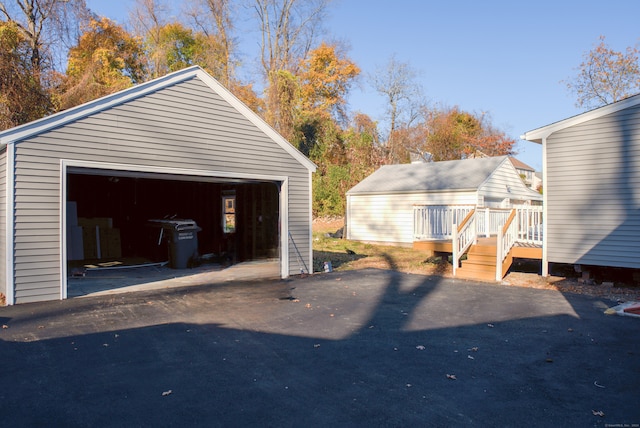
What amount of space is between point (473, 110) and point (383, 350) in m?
36.2

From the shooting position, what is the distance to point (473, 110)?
37.5 m

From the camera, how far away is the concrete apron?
8.74 metres

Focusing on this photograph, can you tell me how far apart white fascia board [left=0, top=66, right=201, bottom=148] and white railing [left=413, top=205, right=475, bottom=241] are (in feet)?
22.5

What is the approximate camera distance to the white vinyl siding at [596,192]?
28.1 feet

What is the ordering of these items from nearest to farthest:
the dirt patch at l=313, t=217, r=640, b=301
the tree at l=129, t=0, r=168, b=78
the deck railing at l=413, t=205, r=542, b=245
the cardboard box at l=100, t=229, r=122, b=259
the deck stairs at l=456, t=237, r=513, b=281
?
1. the dirt patch at l=313, t=217, r=640, b=301
2. the deck stairs at l=456, t=237, r=513, b=281
3. the deck railing at l=413, t=205, r=542, b=245
4. the cardboard box at l=100, t=229, r=122, b=259
5. the tree at l=129, t=0, r=168, b=78

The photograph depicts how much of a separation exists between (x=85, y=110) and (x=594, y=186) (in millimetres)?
9906

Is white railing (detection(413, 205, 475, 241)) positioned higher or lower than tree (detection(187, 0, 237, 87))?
lower

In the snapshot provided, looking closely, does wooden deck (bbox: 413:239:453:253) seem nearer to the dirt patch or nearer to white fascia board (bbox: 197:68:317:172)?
the dirt patch

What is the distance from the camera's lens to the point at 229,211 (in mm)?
15352

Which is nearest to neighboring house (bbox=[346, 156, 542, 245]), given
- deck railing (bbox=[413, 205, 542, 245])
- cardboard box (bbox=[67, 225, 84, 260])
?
deck railing (bbox=[413, 205, 542, 245])

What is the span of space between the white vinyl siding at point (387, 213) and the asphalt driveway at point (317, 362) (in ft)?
32.4

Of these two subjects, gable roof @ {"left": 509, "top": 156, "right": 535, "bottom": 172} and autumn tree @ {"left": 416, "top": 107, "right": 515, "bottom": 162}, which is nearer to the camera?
autumn tree @ {"left": 416, "top": 107, "right": 515, "bottom": 162}

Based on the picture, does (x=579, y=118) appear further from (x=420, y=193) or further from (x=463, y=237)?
(x=420, y=193)

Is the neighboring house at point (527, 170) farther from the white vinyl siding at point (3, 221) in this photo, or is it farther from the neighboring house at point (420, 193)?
the white vinyl siding at point (3, 221)
